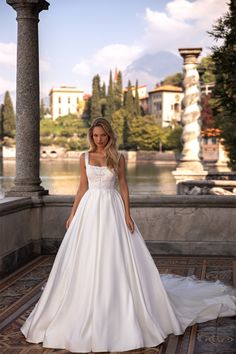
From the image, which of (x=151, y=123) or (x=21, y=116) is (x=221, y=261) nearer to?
(x=21, y=116)

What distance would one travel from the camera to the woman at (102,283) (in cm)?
420

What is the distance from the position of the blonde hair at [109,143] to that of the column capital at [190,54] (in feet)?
49.2

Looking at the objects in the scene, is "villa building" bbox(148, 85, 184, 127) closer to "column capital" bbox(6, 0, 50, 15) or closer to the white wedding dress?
"column capital" bbox(6, 0, 50, 15)

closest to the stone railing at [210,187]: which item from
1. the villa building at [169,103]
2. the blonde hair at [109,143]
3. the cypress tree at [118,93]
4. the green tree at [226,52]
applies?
the green tree at [226,52]

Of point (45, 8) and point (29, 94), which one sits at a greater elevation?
point (45, 8)

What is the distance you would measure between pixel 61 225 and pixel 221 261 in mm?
2155

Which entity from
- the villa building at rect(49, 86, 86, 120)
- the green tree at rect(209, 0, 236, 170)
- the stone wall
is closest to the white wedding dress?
the stone wall

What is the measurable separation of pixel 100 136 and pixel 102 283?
1087mm

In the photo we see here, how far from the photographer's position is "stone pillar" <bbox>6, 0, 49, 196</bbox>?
304 inches

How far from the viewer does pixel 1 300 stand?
573cm

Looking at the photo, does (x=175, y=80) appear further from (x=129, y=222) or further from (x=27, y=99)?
(x=129, y=222)

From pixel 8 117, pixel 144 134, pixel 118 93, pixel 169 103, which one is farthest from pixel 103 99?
pixel 169 103

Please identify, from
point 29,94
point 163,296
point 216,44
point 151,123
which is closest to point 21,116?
point 29,94

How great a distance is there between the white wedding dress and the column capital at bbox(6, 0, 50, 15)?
3.70 meters
